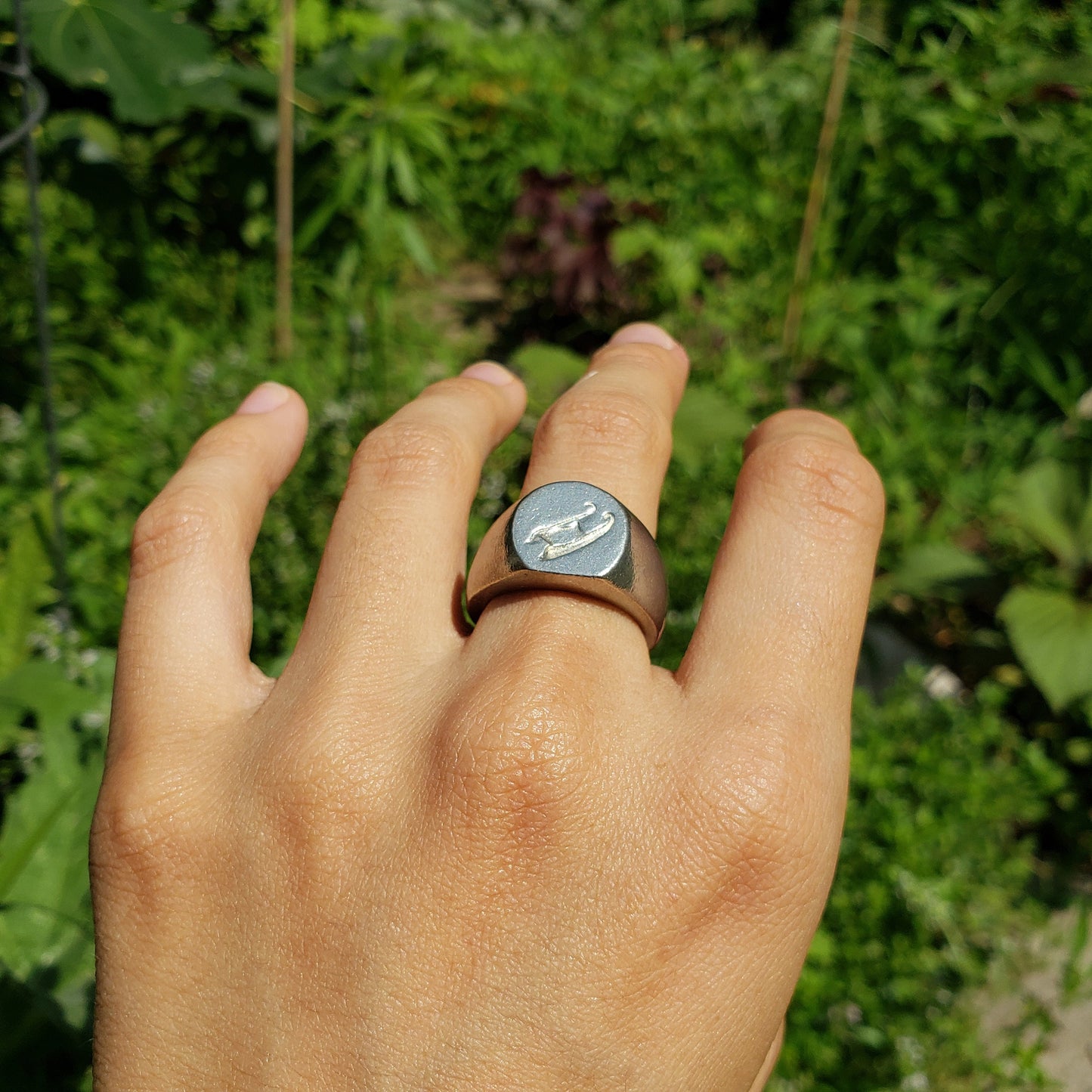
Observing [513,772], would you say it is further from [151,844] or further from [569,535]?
→ [151,844]

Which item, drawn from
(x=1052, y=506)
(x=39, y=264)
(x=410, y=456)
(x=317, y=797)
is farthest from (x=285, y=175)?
(x=317, y=797)

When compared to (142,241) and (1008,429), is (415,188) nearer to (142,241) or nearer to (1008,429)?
(142,241)

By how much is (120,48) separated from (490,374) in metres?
2.43

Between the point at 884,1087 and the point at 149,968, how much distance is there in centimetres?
188

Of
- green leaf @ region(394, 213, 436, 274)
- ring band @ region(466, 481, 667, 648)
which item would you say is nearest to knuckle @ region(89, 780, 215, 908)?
ring band @ region(466, 481, 667, 648)

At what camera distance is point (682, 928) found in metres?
1.06

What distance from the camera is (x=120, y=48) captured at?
3.14 metres

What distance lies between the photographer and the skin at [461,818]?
40.3 inches

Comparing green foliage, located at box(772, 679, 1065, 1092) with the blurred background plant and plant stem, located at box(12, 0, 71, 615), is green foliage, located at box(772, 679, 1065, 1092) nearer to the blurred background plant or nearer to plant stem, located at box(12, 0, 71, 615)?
the blurred background plant

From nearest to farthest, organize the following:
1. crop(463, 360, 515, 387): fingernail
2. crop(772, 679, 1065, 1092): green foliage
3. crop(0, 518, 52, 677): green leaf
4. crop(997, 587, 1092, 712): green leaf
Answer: crop(463, 360, 515, 387): fingernail, crop(772, 679, 1065, 1092): green foliage, crop(0, 518, 52, 677): green leaf, crop(997, 587, 1092, 712): green leaf

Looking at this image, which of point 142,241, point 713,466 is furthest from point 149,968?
point 142,241

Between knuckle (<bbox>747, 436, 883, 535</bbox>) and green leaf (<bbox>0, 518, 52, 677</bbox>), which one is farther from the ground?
knuckle (<bbox>747, 436, 883, 535</bbox>)

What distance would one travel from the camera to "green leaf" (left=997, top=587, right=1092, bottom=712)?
263cm

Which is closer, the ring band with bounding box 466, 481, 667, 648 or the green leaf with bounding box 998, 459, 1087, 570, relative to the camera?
the ring band with bounding box 466, 481, 667, 648
